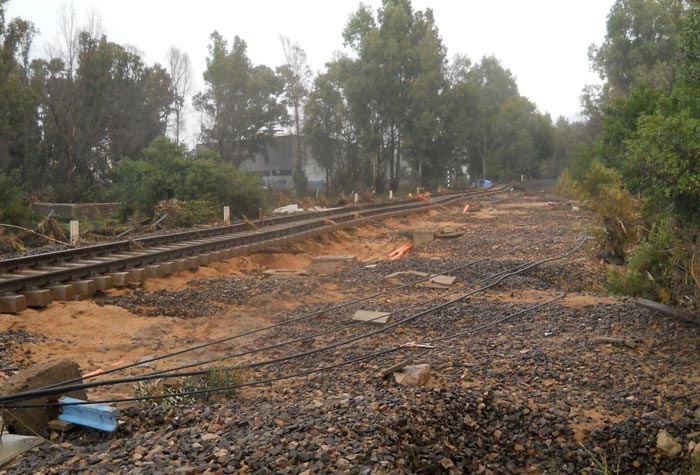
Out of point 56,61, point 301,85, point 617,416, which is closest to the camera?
point 617,416

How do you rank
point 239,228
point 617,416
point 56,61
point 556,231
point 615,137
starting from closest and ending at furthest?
point 617,416 < point 615,137 < point 239,228 < point 556,231 < point 56,61

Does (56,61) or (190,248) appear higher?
(56,61)

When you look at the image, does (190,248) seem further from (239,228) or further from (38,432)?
(38,432)

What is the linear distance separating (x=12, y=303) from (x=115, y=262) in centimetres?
302

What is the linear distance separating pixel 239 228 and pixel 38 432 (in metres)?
15.0

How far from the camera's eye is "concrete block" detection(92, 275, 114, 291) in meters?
10.9

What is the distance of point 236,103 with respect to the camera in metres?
54.3

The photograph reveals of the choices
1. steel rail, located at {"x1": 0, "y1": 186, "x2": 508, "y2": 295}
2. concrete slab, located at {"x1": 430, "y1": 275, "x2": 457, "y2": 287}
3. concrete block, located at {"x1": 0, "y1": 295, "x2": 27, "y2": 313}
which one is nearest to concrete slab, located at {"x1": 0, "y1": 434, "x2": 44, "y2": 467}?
concrete block, located at {"x1": 0, "y1": 295, "x2": 27, "y2": 313}

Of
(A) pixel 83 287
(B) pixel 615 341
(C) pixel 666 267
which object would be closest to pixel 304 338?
(B) pixel 615 341

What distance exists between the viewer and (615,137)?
18344 mm

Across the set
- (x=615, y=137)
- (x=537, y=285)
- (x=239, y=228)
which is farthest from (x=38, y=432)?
(x=615, y=137)

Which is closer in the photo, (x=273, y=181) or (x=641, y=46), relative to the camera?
(x=641, y=46)

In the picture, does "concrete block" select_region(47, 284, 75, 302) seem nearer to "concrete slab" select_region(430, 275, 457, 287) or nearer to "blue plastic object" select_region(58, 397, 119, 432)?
"blue plastic object" select_region(58, 397, 119, 432)

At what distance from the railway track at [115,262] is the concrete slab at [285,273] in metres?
1.51
